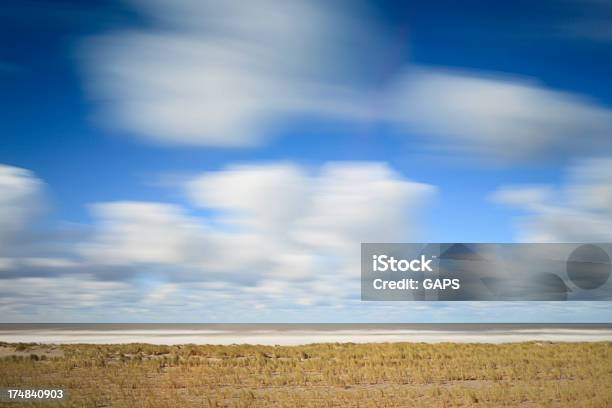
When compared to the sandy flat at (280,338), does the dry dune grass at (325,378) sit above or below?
below

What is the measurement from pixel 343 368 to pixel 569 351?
58.5 feet

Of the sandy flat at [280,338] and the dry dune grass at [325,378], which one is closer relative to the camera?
the dry dune grass at [325,378]

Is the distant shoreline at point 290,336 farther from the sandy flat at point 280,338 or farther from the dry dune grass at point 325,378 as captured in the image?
the dry dune grass at point 325,378

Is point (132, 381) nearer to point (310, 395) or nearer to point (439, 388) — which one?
point (310, 395)

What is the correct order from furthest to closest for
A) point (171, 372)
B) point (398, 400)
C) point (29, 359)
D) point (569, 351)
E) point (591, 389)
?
1. point (569, 351)
2. point (29, 359)
3. point (171, 372)
4. point (591, 389)
5. point (398, 400)

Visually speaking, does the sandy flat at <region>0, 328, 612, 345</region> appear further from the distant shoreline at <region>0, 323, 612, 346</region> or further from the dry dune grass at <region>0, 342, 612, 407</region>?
the dry dune grass at <region>0, 342, 612, 407</region>

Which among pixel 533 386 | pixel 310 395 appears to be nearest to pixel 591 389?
pixel 533 386

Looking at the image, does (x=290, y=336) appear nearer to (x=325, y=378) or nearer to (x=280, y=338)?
(x=280, y=338)

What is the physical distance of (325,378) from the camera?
2522 cm

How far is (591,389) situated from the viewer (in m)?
21.9

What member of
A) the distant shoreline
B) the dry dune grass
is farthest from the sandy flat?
the dry dune grass

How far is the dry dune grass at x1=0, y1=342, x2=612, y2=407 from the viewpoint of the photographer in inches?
784

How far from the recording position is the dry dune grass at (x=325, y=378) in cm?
1991

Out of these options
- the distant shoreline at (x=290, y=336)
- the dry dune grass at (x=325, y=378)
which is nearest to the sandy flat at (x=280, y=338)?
the distant shoreline at (x=290, y=336)
